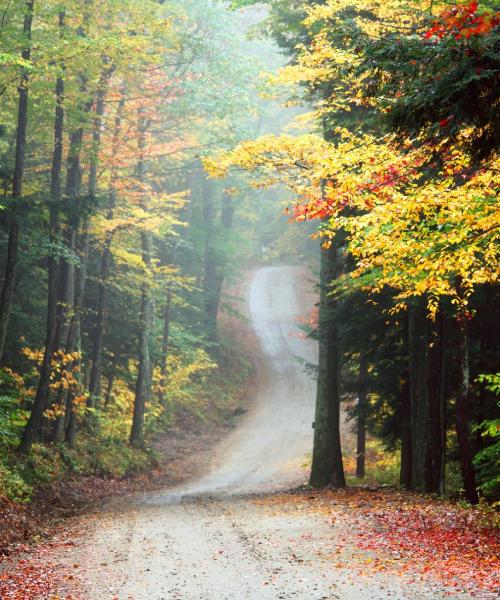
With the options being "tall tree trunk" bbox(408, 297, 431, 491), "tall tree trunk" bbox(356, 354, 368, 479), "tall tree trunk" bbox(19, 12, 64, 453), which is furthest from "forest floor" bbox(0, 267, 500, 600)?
"tall tree trunk" bbox(356, 354, 368, 479)

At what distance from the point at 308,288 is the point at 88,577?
156ft

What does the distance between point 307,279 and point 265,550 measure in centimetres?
1372

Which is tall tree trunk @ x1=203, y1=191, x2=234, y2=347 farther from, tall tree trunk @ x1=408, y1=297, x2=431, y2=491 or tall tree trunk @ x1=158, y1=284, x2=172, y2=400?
tall tree trunk @ x1=408, y1=297, x2=431, y2=491

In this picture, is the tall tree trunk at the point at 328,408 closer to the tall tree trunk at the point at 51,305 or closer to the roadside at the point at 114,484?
the roadside at the point at 114,484

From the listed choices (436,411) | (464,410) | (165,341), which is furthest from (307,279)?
(464,410)

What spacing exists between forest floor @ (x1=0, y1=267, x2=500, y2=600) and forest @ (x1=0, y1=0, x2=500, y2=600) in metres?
0.09

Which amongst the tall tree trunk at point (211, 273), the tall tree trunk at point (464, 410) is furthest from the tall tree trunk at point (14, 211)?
the tall tree trunk at point (211, 273)

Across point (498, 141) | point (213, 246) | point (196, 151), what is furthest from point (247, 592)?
point (213, 246)

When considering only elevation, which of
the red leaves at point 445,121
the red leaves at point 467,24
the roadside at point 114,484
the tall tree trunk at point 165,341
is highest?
the red leaves at point 467,24

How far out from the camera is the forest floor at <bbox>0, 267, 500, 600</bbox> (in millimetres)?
8086

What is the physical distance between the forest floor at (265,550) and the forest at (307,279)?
0.09 m

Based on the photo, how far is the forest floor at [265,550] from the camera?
8.09 m

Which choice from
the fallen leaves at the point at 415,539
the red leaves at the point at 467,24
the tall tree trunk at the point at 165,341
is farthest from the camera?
the tall tree trunk at the point at 165,341

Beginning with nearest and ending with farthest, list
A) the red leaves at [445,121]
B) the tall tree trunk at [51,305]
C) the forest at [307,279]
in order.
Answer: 1. the red leaves at [445,121]
2. the forest at [307,279]
3. the tall tree trunk at [51,305]
